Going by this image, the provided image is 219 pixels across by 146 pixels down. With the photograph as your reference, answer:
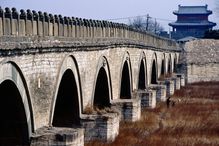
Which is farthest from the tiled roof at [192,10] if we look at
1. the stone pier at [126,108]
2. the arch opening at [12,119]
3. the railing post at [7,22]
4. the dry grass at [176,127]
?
the railing post at [7,22]

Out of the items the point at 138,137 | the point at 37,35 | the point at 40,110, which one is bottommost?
the point at 138,137

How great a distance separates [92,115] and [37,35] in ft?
18.3

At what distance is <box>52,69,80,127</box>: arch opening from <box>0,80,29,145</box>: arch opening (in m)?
3.80

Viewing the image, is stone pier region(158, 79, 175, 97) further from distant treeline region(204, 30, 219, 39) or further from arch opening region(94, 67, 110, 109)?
distant treeline region(204, 30, 219, 39)

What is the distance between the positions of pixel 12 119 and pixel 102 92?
9.41 meters

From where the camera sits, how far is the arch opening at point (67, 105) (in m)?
16.7

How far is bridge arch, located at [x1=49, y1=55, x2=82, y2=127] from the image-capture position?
16.3 m

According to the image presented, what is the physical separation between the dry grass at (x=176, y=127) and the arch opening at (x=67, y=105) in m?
1.08

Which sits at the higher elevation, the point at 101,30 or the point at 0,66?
the point at 101,30

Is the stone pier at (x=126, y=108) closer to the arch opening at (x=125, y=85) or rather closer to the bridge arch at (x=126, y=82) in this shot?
the bridge arch at (x=126, y=82)

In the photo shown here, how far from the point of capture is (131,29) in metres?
28.1

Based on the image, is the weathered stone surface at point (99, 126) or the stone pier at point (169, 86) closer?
the weathered stone surface at point (99, 126)

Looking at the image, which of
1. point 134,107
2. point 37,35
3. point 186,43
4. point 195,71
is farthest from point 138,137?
point 186,43

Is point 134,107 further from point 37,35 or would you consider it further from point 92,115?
point 37,35
